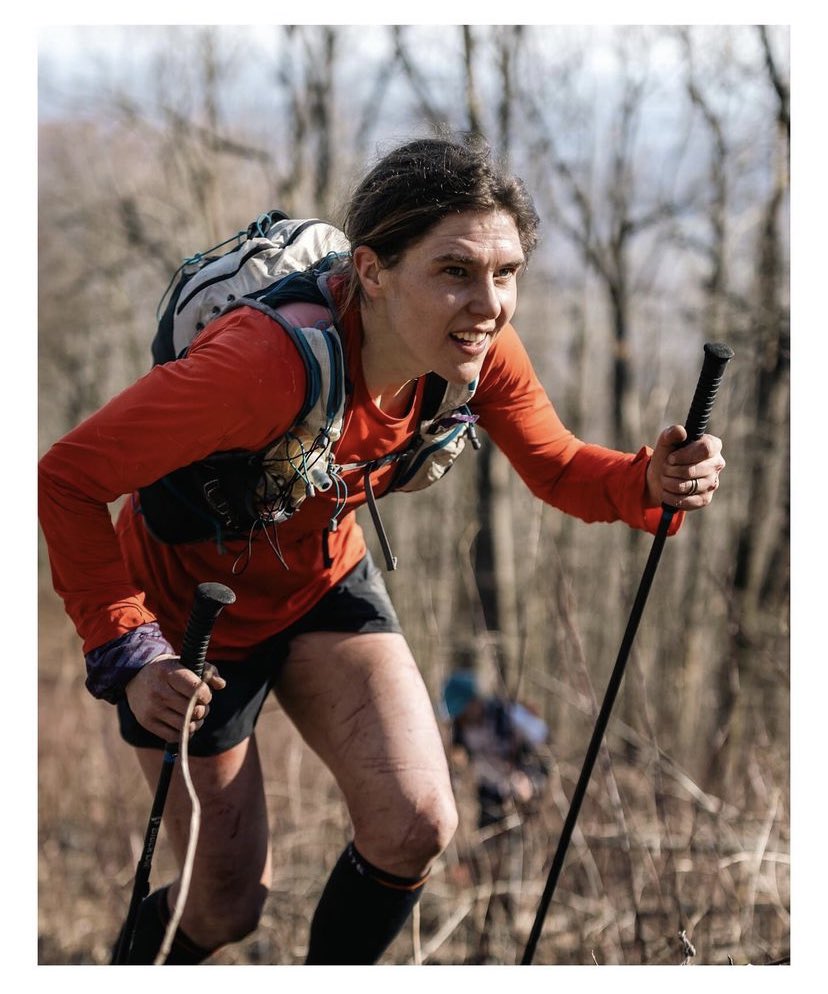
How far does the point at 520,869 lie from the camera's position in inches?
190

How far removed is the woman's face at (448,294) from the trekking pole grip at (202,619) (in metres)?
0.63

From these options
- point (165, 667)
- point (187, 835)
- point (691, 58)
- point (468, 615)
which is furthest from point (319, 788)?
point (691, 58)

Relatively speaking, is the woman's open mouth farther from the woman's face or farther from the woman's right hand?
the woman's right hand

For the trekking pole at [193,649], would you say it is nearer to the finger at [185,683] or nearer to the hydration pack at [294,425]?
the finger at [185,683]

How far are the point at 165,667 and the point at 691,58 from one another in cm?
570

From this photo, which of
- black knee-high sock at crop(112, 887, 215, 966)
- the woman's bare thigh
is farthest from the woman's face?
black knee-high sock at crop(112, 887, 215, 966)

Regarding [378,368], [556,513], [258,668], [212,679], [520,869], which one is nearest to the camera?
[212,679]

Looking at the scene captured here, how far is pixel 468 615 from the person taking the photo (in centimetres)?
859

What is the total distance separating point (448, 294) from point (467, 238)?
0.39 ft

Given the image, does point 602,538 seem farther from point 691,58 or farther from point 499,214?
point 499,214

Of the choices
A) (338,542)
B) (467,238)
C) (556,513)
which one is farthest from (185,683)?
(556,513)

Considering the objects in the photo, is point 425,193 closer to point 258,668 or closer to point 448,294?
point 448,294

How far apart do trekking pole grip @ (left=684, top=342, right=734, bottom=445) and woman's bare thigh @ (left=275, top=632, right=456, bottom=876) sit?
884 millimetres

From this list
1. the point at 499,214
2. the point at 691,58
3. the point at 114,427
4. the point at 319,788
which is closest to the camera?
the point at 114,427
